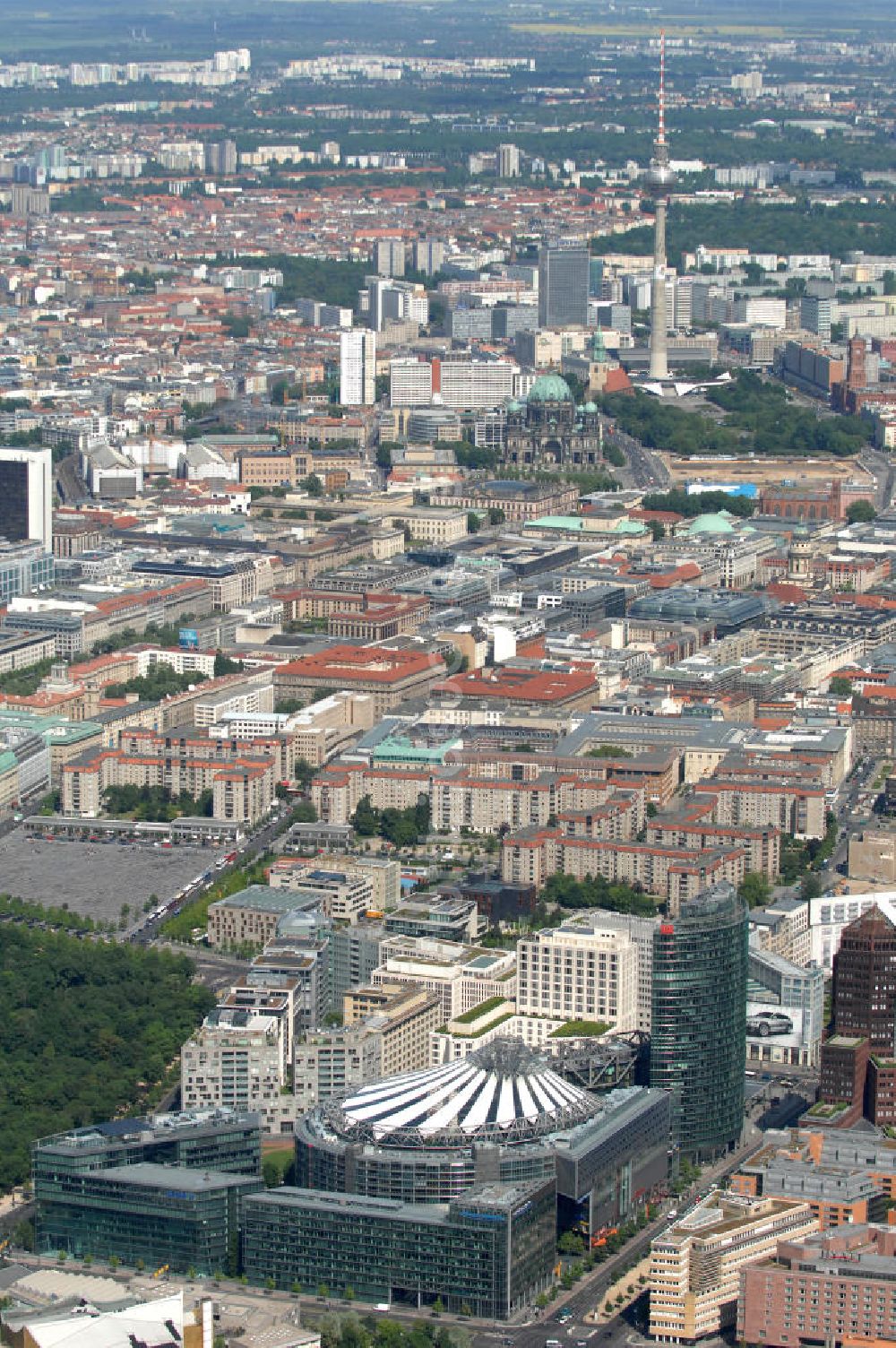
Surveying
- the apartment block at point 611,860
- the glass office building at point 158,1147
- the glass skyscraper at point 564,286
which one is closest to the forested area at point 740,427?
the glass skyscraper at point 564,286

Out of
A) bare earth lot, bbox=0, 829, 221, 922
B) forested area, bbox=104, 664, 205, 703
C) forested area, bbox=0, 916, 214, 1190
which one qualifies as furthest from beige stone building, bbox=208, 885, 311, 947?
forested area, bbox=104, 664, 205, 703

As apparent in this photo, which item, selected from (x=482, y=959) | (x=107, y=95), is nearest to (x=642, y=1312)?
(x=482, y=959)

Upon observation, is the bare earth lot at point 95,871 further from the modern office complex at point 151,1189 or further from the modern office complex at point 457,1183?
the modern office complex at point 457,1183

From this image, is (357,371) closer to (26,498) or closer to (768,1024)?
(26,498)

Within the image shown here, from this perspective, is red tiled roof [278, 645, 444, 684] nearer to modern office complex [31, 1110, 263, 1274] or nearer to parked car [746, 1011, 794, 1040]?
parked car [746, 1011, 794, 1040]

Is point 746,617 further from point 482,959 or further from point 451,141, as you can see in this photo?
point 451,141

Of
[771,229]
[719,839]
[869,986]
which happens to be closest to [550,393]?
[719,839]
